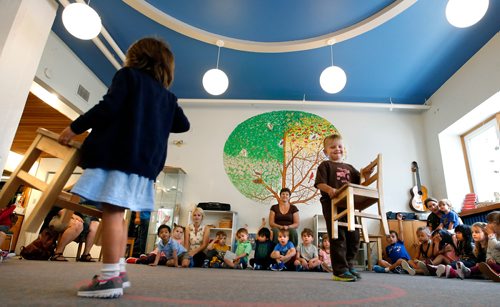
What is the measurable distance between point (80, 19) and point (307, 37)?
2549 millimetres

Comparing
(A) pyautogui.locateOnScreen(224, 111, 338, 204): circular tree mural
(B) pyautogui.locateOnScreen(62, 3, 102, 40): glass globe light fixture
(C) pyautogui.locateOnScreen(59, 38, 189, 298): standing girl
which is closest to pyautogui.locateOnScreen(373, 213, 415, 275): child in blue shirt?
Result: (A) pyautogui.locateOnScreen(224, 111, 338, 204): circular tree mural

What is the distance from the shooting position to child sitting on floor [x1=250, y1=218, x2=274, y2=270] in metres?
3.53

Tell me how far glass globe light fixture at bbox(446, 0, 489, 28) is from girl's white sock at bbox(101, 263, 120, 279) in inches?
121

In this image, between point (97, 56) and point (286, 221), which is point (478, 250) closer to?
point (286, 221)

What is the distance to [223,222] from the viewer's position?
4672 mm

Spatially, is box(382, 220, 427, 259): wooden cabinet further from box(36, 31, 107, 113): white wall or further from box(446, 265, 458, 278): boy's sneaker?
box(36, 31, 107, 113): white wall

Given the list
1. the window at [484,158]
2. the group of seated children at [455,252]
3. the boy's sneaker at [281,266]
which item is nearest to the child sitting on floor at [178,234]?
the boy's sneaker at [281,266]

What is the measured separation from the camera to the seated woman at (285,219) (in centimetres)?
365

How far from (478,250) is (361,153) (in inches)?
100

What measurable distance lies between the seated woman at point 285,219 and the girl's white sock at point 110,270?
9.29 feet

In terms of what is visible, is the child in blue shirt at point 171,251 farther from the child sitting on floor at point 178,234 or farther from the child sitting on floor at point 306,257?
the child sitting on floor at point 306,257

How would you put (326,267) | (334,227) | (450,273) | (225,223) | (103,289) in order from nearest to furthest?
1. (103,289)
2. (334,227)
3. (450,273)
4. (326,267)
5. (225,223)

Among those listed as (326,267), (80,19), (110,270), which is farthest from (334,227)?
(80,19)

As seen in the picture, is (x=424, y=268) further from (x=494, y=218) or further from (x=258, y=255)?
(x=258, y=255)
